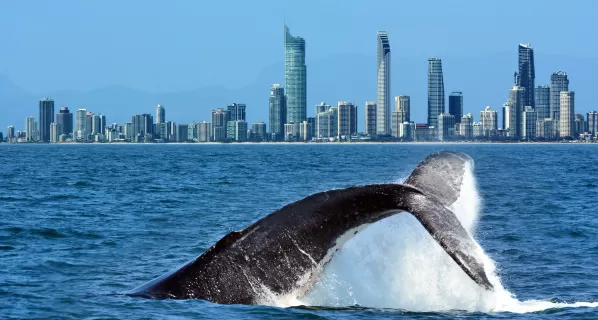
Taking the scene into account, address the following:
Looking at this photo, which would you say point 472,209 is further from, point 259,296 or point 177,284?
point 177,284

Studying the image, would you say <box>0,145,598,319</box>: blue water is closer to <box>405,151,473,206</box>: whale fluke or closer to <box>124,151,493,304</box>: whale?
<box>124,151,493,304</box>: whale

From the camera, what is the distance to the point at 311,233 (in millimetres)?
9430

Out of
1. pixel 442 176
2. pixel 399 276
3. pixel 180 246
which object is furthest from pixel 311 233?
pixel 180 246

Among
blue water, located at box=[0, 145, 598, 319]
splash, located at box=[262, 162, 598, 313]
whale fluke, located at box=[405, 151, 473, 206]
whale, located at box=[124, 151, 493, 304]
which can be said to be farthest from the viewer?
blue water, located at box=[0, 145, 598, 319]

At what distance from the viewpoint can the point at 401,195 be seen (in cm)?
934

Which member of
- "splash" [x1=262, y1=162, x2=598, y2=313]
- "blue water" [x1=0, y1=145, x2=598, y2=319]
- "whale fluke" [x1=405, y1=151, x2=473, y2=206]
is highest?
"whale fluke" [x1=405, y1=151, x2=473, y2=206]

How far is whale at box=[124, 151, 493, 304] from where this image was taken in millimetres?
9297

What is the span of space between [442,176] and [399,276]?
6.56ft

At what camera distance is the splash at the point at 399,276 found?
10.9 m

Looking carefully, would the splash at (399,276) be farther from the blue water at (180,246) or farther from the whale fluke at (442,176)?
the whale fluke at (442,176)

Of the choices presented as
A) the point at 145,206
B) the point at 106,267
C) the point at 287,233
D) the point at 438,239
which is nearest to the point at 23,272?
the point at 106,267

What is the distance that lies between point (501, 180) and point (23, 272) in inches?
1893

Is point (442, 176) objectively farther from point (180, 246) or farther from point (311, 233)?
point (180, 246)

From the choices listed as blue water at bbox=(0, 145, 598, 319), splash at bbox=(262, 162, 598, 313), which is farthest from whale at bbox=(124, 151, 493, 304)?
splash at bbox=(262, 162, 598, 313)
